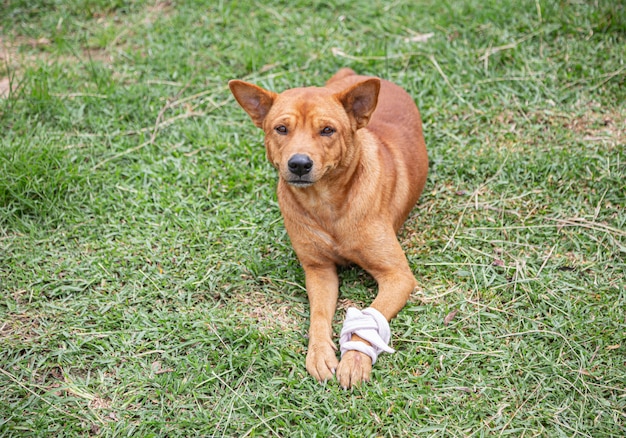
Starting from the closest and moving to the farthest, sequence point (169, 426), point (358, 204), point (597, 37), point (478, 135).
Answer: point (169, 426) < point (358, 204) < point (478, 135) < point (597, 37)

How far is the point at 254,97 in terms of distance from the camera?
432 cm

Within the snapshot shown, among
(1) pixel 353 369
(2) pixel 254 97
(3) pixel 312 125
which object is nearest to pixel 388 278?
(1) pixel 353 369

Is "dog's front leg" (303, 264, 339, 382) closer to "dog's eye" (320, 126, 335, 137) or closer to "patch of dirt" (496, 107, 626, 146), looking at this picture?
"dog's eye" (320, 126, 335, 137)

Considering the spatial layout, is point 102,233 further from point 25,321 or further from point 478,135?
point 478,135

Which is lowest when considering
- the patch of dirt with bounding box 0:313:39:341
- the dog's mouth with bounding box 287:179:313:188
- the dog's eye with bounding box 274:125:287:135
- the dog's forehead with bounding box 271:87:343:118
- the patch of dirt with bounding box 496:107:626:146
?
the patch of dirt with bounding box 0:313:39:341

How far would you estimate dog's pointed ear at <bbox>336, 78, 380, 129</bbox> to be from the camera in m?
4.07

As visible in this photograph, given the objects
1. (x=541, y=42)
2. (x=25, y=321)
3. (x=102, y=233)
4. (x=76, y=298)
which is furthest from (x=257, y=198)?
(x=541, y=42)

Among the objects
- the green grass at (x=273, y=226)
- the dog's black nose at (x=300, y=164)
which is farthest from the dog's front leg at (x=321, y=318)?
the dog's black nose at (x=300, y=164)

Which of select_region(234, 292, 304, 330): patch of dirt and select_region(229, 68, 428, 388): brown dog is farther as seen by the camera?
select_region(234, 292, 304, 330): patch of dirt

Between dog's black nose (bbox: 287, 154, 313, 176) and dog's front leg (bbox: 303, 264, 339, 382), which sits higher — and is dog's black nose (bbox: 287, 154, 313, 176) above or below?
above

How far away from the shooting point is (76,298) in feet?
14.9

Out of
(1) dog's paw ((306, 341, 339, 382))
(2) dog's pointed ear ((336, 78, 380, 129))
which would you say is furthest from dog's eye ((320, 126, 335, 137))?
(1) dog's paw ((306, 341, 339, 382))

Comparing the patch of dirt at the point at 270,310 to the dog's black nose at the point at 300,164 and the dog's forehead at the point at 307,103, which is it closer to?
the dog's black nose at the point at 300,164

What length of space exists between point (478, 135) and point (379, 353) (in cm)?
251
